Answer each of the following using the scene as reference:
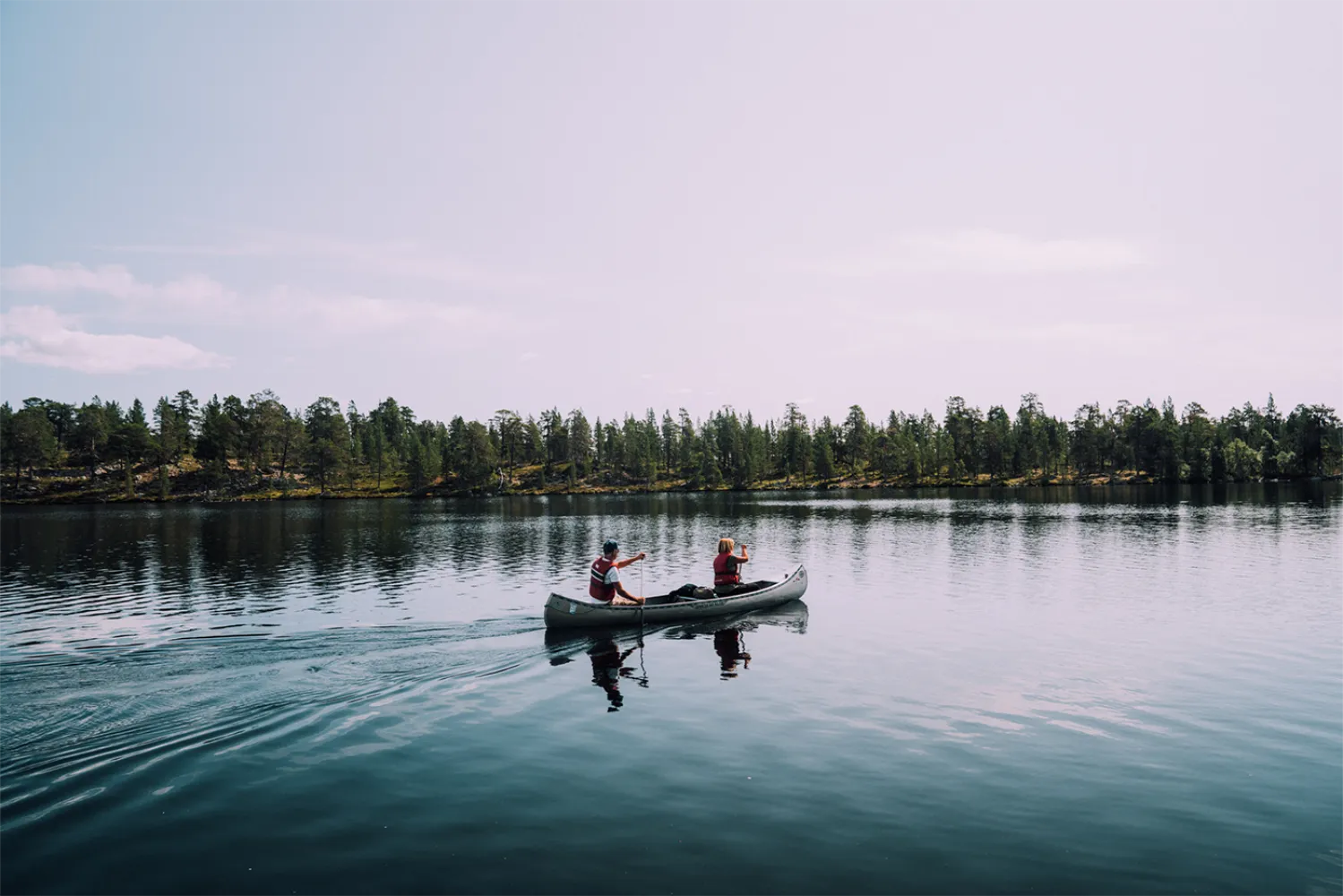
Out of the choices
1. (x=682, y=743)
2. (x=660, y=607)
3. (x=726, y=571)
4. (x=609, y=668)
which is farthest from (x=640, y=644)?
(x=682, y=743)

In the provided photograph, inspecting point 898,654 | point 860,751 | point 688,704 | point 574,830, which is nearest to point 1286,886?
point 860,751

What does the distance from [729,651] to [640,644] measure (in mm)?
3656

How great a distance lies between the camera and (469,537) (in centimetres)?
7888

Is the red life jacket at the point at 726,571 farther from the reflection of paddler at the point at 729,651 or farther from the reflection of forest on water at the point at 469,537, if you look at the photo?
the reflection of forest on water at the point at 469,537

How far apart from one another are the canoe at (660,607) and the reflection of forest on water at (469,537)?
9.96 meters

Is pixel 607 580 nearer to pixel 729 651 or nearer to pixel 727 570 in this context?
pixel 729 651

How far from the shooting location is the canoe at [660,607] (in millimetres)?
30031

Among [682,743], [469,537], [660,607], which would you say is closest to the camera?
[682,743]

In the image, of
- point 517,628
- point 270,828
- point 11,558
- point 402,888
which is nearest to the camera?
point 402,888

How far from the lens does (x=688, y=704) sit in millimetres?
21562

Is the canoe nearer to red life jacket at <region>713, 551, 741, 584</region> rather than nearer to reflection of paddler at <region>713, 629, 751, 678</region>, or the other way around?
red life jacket at <region>713, 551, 741, 584</region>

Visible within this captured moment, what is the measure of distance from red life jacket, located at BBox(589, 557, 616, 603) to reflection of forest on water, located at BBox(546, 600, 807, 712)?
148cm

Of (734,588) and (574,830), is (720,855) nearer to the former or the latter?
(574,830)

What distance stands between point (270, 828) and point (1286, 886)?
16.7m
